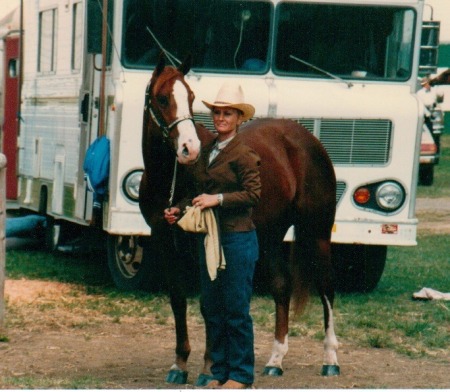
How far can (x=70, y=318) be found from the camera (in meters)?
10.2

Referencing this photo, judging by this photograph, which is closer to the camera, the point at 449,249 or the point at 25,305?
the point at 25,305

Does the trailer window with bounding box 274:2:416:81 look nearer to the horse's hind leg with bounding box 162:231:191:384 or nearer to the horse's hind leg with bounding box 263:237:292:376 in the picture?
the horse's hind leg with bounding box 263:237:292:376

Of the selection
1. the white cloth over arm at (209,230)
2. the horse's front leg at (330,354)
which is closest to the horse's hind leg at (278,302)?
the horse's front leg at (330,354)

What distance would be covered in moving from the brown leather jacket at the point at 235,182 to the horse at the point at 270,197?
13 centimetres

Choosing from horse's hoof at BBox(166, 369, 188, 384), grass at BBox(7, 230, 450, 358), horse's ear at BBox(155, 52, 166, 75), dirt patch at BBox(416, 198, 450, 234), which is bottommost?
dirt patch at BBox(416, 198, 450, 234)

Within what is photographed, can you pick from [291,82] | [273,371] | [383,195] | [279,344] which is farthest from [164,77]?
[383,195]

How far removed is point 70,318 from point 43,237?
5.98 metres

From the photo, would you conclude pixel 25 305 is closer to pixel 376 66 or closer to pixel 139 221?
pixel 139 221

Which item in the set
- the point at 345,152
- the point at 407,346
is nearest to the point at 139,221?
the point at 345,152

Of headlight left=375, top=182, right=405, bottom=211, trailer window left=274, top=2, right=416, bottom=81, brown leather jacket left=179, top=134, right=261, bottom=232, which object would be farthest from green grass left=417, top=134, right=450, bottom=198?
brown leather jacket left=179, top=134, right=261, bottom=232

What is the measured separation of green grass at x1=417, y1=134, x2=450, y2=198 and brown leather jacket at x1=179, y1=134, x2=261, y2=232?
2140cm

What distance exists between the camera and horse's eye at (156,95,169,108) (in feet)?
24.2

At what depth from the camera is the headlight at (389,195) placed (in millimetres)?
11289

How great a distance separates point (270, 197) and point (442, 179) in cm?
2478
